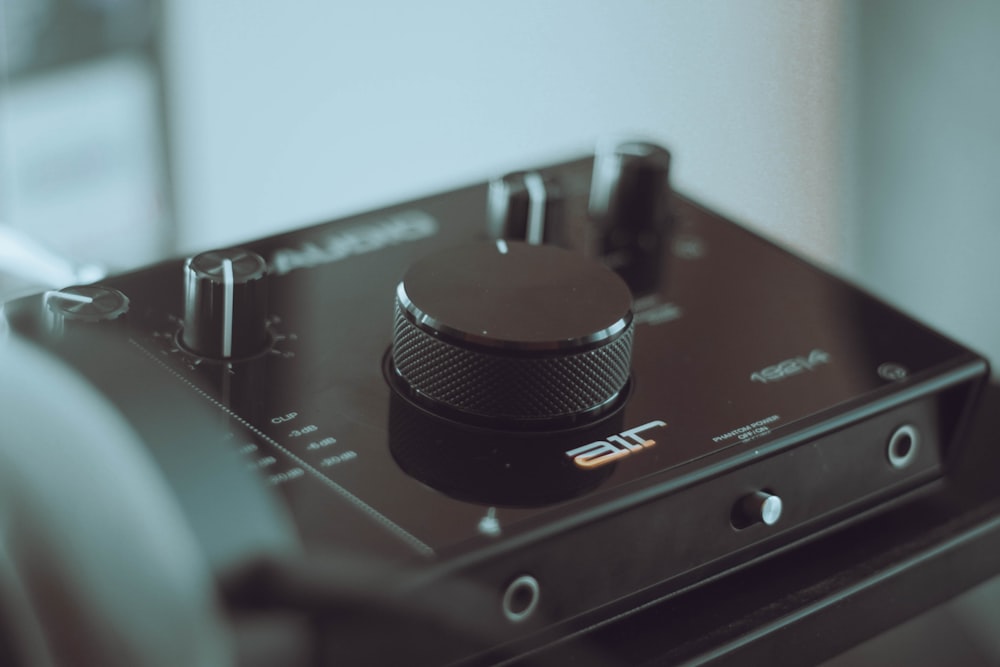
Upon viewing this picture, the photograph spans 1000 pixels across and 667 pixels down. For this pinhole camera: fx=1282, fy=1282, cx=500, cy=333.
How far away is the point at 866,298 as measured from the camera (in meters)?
0.58

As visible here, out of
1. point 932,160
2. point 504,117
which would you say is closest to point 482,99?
point 504,117

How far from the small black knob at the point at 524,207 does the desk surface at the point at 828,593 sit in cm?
18

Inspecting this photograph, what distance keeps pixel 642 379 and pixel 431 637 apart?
15cm

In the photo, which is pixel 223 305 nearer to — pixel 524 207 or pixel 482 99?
pixel 524 207

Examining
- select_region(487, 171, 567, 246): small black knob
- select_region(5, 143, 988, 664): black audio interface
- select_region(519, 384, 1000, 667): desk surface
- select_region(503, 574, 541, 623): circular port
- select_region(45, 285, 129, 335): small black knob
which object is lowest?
select_region(519, 384, 1000, 667): desk surface

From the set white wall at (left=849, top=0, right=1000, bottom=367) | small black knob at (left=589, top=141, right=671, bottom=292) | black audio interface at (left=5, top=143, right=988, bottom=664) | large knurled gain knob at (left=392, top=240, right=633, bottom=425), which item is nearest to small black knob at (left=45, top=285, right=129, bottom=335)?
black audio interface at (left=5, top=143, right=988, bottom=664)

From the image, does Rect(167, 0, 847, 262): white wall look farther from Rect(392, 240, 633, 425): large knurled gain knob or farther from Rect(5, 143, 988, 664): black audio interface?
Rect(392, 240, 633, 425): large knurled gain knob

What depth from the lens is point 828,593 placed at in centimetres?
50

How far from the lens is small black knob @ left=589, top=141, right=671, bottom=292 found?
613 mm

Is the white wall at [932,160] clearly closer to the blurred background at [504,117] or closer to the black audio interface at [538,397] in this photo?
the blurred background at [504,117]

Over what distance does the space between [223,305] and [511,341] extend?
12cm

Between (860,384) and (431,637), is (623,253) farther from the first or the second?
(431,637)

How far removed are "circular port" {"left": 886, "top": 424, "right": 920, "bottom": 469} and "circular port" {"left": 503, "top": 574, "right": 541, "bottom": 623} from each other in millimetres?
182

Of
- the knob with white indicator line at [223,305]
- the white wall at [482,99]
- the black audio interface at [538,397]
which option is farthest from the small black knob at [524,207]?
the white wall at [482,99]
